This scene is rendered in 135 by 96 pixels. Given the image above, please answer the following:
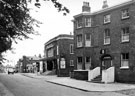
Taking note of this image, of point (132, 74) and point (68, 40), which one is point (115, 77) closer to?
point (132, 74)

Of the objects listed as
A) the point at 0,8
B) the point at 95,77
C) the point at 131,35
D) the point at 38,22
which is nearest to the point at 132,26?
the point at 131,35

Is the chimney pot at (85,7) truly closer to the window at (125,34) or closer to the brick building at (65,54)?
the window at (125,34)

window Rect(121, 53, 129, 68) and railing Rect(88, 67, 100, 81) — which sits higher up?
window Rect(121, 53, 129, 68)

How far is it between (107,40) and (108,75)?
5.55 meters

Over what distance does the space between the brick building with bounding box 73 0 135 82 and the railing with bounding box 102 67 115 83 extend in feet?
1.10

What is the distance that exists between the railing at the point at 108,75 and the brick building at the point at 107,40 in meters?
0.33

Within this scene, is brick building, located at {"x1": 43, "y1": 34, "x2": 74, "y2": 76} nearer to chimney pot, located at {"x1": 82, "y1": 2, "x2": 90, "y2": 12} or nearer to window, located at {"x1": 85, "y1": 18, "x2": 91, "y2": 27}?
chimney pot, located at {"x1": 82, "y1": 2, "x2": 90, "y2": 12}

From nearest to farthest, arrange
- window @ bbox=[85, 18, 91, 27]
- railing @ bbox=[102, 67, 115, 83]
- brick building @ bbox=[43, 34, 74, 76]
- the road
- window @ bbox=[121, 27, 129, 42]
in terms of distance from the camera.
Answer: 1. the road
2. railing @ bbox=[102, 67, 115, 83]
3. window @ bbox=[121, 27, 129, 42]
4. window @ bbox=[85, 18, 91, 27]
5. brick building @ bbox=[43, 34, 74, 76]

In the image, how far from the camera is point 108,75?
27.3 m

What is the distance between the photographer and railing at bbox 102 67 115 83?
26.9 metres

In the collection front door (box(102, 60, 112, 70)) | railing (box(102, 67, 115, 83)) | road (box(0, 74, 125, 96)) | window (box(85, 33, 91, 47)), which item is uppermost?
window (box(85, 33, 91, 47))

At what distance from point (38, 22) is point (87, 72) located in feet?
59.4

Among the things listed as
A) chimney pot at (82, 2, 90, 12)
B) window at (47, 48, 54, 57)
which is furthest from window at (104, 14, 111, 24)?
window at (47, 48, 54, 57)

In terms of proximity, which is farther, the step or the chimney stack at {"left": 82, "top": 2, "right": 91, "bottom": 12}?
the chimney stack at {"left": 82, "top": 2, "right": 91, "bottom": 12}
